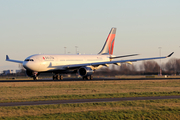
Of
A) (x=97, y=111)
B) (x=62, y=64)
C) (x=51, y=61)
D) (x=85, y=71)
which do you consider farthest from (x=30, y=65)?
(x=97, y=111)

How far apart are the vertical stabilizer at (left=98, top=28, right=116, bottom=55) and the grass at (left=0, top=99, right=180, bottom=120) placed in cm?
5414

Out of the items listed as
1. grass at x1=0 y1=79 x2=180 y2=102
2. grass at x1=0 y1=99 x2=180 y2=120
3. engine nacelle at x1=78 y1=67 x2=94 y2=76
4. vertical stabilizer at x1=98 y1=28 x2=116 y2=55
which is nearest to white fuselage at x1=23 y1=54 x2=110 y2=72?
engine nacelle at x1=78 y1=67 x2=94 y2=76

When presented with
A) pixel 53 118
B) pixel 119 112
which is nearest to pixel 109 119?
pixel 119 112

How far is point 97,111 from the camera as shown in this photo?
726 inches

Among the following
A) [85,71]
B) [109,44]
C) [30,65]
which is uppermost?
[109,44]

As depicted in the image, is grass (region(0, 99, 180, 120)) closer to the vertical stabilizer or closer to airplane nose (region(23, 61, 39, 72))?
airplane nose (region(23, 61, 39, 72))

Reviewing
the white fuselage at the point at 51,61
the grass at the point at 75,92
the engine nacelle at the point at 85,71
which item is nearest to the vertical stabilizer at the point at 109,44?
the white fuselage at the point at 51,61

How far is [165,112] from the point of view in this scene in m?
18.5

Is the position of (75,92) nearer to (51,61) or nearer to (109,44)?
(51,61)

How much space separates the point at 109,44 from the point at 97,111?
2325 inches

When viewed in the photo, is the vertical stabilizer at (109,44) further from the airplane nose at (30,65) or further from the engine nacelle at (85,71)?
the airplane nose at (30,65)

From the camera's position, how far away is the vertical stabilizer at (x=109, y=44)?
75.6 meters

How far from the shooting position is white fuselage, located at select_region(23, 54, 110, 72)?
187 ft

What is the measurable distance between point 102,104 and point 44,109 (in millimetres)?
4313
